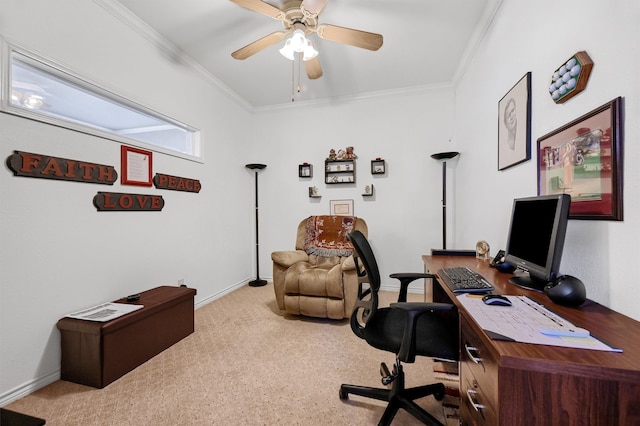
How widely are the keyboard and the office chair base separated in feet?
1.74

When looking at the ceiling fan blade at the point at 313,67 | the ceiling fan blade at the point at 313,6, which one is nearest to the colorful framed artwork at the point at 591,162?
the ceiling fan blade at the point at 313,6

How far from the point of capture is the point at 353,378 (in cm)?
168

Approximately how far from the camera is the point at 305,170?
380 cm

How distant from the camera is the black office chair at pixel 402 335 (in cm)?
105

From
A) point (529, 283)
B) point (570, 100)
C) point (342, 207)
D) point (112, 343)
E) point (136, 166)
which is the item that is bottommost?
point (112, 343)

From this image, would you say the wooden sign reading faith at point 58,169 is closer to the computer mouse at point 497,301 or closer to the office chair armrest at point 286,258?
the office chair armrest at point 286,258

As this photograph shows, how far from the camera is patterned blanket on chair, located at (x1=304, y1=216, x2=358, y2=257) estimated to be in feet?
9.86

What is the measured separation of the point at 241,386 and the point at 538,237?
1.87 m

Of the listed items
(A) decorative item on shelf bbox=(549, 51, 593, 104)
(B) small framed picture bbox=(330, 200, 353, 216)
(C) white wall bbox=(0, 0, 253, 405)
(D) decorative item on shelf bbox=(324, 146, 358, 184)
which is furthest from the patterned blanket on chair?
(A) decorative item on shelf bbox=(549, 51, 593, 104)

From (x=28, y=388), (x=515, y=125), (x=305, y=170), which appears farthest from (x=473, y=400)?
(x=305, y=170)

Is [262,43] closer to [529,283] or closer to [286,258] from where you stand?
[286,258]

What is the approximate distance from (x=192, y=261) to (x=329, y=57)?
270cm

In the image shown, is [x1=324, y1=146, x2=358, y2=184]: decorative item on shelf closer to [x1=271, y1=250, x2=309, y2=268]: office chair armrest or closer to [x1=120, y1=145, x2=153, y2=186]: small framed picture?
[x1=271, y1=250, x2=309, y2=268]: office chair armrest

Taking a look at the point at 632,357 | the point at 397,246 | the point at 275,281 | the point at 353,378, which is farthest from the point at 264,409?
the point at 397,246
